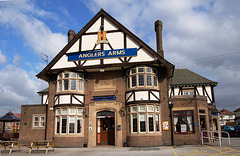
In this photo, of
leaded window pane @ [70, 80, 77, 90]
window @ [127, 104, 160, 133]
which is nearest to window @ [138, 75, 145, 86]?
window @ [127, 104, 160, 133]

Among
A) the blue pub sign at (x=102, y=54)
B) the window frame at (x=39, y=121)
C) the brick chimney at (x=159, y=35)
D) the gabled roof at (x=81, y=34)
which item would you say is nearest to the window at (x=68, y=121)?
the window frame at (x=39, y=121)

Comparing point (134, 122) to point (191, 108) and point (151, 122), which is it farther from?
point (191, 108)

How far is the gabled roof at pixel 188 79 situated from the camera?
31.9 m

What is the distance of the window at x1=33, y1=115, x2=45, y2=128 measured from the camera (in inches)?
814

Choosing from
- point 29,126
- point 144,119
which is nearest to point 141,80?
point 144,119

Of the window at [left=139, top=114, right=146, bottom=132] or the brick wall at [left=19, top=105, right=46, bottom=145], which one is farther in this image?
the brick wall at [left=19, top=105, right=46, bottom=145]

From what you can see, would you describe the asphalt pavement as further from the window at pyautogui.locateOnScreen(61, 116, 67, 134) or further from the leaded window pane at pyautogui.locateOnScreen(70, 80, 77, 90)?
the leaded window pane at pyautogui.locateOnScreen(70, 80, 77, 90)

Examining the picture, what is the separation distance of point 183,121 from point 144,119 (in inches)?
139

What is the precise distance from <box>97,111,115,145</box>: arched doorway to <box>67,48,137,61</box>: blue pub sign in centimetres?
512

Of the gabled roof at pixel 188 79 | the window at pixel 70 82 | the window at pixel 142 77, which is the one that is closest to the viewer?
the window at pixel 142 77

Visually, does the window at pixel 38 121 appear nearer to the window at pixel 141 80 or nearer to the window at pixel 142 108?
the window at pixel 142 108

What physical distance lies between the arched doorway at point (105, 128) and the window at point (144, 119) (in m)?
1.99

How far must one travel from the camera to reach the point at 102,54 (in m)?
19.5

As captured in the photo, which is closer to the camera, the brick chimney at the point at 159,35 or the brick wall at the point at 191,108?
the brick wall at the point at 191,108
